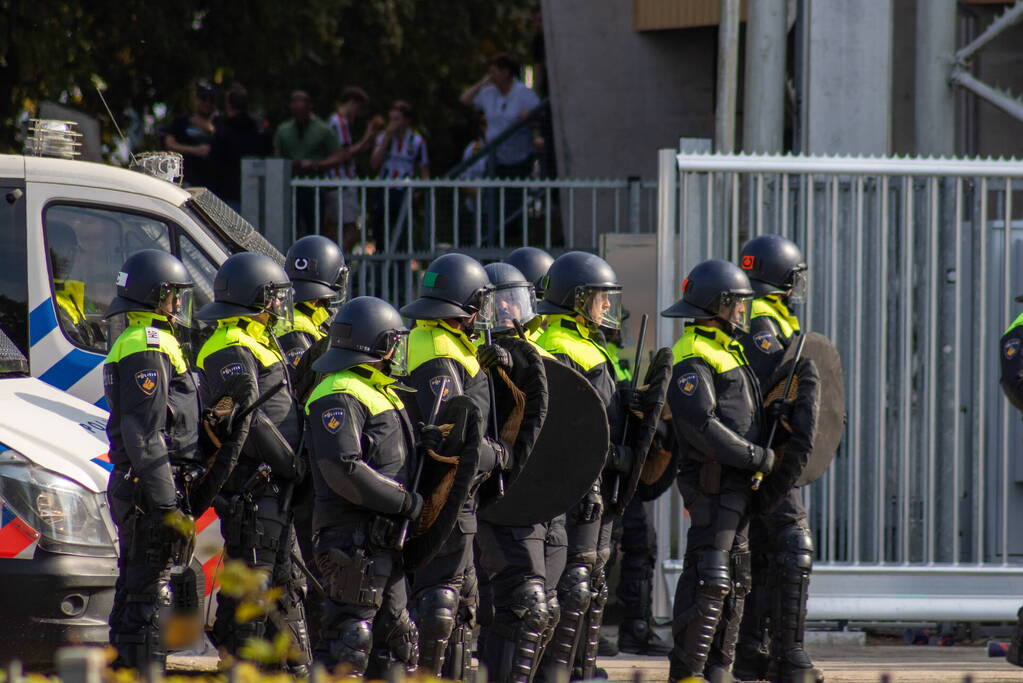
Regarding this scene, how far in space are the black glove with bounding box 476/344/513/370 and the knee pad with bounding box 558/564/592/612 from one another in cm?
113

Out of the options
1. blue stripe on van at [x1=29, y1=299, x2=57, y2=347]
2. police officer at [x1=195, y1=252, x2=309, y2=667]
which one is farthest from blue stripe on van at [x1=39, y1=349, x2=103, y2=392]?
police officer at [x1=195, y1=252, x2=309, y2=667]

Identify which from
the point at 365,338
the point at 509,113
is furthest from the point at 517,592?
the point at 509,113

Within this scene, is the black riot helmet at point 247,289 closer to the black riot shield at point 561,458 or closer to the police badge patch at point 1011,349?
the black riot shield at point 561,458

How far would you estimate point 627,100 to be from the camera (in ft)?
Answer: 49.9

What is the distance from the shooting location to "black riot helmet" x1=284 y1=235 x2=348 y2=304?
318 inches

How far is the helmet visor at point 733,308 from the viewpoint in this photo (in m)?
7.48

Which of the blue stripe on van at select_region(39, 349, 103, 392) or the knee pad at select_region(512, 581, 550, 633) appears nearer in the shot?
the knee pad at select_region(512, 581, 550, 633)

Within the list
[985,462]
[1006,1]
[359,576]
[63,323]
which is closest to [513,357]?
[359,576]

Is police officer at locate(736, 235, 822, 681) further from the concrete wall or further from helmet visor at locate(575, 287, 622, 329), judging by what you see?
the concrete wall

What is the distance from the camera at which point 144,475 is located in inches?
245

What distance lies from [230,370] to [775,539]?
2708mm

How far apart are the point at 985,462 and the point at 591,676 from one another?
113 inches

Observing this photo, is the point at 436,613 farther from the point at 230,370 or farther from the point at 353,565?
the point at 230,370

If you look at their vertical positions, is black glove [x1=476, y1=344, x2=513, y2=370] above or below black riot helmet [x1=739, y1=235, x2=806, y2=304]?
below
